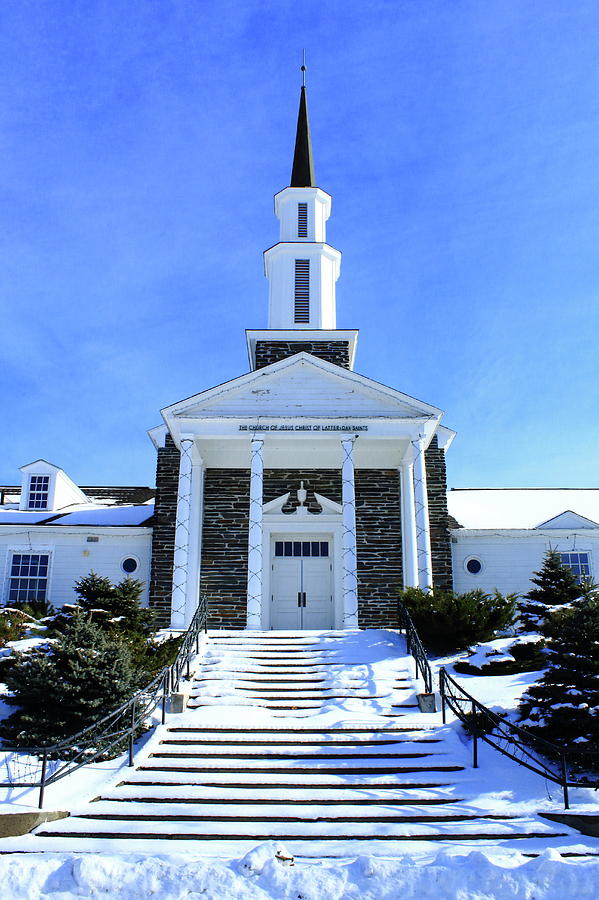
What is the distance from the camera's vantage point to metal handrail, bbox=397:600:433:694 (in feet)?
46.4

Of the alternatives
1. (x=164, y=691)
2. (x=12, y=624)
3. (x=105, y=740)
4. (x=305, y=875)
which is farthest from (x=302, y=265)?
(x=305, y=875)

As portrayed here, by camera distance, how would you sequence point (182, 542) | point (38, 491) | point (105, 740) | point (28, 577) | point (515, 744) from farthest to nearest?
1. point (38, 491)
2. point (28, 577)
3. point (182, 542)
4. point (105, 740)
5. point (515, 744)

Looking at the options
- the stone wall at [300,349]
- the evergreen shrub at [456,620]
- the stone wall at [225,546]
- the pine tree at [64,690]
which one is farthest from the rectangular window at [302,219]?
the pine tree at [64,690]

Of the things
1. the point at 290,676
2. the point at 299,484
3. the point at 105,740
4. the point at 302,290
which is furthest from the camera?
the point at 302,290

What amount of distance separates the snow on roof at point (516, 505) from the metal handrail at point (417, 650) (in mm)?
7376

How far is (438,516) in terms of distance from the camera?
79.1 ft

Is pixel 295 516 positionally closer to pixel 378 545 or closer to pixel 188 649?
Answer: pixel 378 545

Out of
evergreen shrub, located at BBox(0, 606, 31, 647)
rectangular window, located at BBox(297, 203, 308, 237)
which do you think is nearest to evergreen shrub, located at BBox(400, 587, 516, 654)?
evergreen shrub, located at BBox(0, 606, 31, 647)

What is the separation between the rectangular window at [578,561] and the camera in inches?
963

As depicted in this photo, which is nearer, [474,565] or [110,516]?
[474,565]

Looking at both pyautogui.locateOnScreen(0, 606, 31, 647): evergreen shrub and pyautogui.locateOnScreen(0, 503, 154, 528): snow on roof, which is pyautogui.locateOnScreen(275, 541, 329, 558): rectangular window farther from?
pyautogui.locateOnScreen(0, 606, 31, 647): evergreen shrub

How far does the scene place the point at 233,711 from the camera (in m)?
13.3

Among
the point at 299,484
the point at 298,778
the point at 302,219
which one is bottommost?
the point at 298,778

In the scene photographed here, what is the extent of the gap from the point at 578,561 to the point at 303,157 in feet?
58.3
